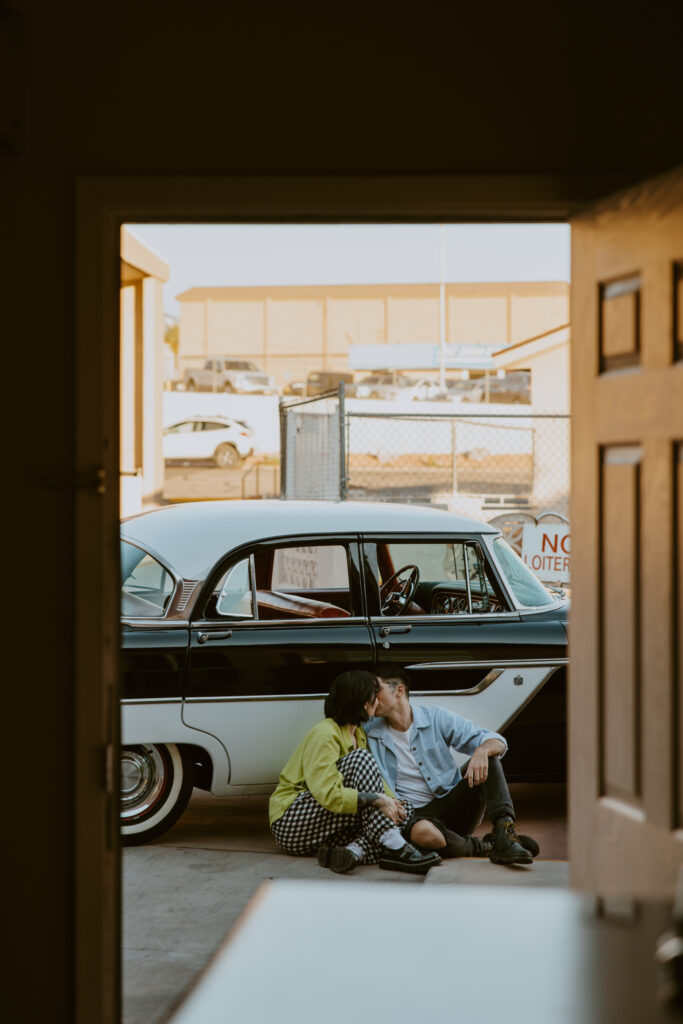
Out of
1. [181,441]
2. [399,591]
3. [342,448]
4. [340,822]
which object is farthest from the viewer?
[181,441]

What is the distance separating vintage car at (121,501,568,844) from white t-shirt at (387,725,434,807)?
31 cm

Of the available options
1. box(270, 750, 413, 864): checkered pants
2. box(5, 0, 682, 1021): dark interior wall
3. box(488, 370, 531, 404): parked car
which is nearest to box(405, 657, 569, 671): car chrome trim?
box(270, 750, 413, 864): checkered pants

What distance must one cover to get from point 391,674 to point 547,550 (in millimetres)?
3949

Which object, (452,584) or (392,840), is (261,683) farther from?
(452,584)

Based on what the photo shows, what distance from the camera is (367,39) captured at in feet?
9.77

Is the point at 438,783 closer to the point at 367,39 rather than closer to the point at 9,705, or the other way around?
the point at 9,705

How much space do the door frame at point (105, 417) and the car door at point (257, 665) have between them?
297cm

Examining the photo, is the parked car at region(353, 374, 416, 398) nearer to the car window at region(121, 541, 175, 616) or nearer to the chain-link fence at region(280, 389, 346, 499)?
the chain-link fence at region(280, 389, 346, 499)

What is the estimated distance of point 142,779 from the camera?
610 centimetres

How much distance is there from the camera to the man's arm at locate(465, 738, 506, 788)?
19.2 ft

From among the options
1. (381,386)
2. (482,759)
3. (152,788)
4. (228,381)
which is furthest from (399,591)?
(228,381)

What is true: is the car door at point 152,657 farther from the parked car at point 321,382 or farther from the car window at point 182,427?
the parked car at point 321,382

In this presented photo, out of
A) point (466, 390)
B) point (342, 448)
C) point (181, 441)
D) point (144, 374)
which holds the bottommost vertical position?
point (342, 448)

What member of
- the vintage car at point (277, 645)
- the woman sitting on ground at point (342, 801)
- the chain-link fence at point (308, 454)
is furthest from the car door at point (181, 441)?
the woman sitting on ground at point (342, 801)
